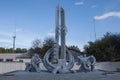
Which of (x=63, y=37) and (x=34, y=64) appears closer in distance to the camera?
(x=34, y=64)

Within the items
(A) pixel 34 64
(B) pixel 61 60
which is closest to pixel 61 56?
(B) pixel 61 60

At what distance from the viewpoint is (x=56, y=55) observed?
4031 cm

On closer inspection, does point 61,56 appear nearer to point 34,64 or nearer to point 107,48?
point 34,64

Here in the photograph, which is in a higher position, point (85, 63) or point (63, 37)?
point (63, 37)

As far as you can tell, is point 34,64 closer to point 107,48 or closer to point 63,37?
point 63,37

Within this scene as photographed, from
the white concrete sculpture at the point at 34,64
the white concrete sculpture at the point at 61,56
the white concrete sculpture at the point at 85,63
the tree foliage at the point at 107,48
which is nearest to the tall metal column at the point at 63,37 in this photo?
the white concrete sculpture at the point at 61,56

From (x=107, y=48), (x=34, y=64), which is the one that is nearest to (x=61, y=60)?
(x=34, y=64)

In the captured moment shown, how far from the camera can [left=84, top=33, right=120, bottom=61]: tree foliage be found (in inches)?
2655

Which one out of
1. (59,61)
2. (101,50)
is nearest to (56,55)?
(59,61)

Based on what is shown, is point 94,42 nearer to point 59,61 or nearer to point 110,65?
point 110,65

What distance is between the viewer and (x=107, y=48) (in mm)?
68500

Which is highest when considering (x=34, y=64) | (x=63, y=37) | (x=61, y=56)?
(x=63, y=37)

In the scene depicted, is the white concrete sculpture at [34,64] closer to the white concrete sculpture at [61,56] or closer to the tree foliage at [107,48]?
the white concrete sculpture at [61,56]

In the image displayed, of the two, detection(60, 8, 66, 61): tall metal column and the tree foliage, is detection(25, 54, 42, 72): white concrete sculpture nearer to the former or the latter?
detection(60, 8, 66, 61): tall metal column
